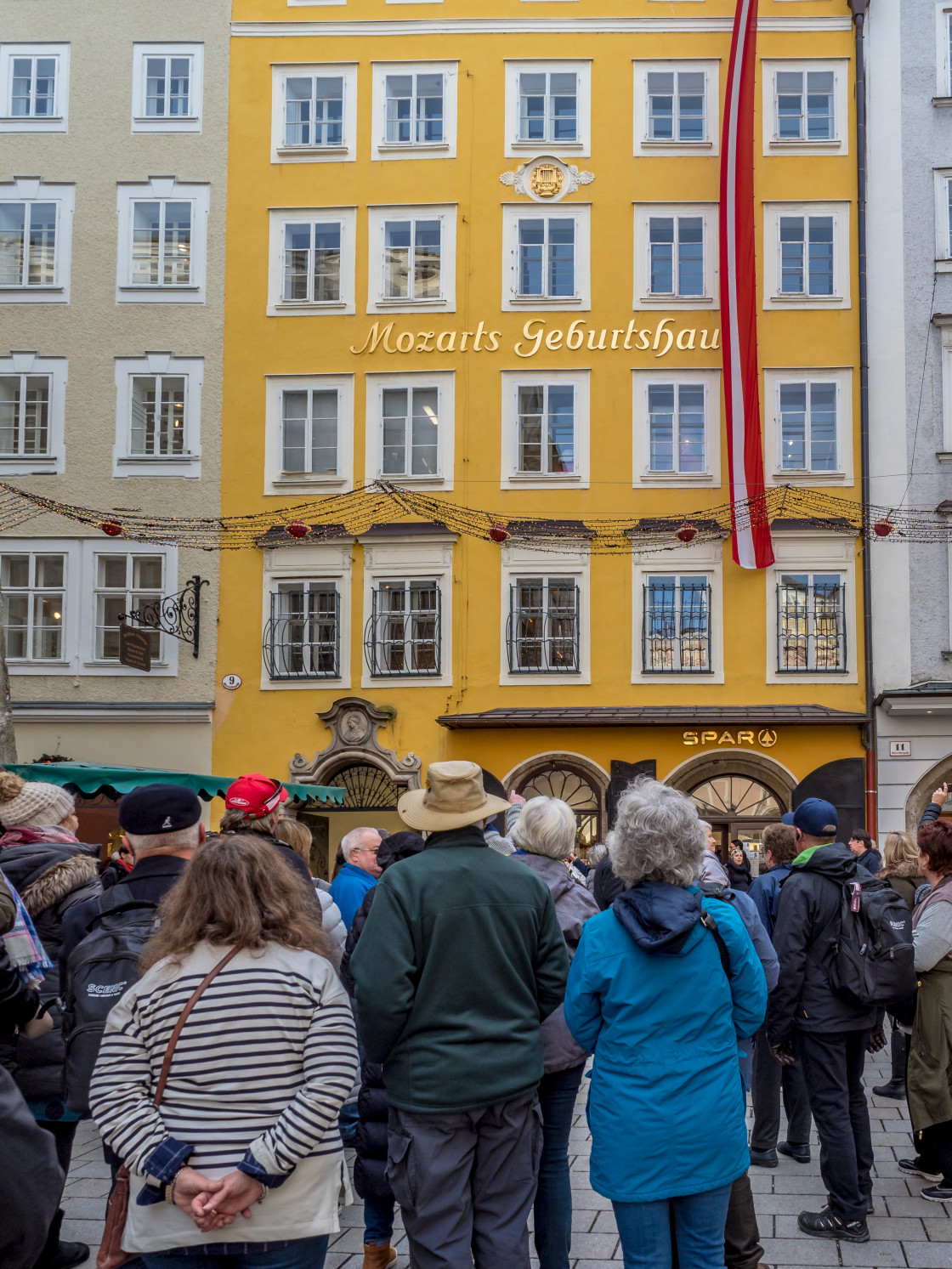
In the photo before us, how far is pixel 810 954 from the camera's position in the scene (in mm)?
6387

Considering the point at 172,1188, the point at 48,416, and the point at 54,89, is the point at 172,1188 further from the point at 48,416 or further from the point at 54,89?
the point at 54,89

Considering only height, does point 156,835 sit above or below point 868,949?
above

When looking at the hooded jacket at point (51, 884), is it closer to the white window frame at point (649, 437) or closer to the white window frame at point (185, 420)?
the white window frame at point (649, 437)

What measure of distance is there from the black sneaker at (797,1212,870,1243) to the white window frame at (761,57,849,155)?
66.2 feet

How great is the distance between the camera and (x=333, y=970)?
12.1 ft

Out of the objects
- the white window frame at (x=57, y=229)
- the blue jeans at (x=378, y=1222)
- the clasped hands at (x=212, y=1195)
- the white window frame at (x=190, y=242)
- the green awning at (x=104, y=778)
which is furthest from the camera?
the white window frame at (x=57, y=229)

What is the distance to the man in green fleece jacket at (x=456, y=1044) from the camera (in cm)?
427

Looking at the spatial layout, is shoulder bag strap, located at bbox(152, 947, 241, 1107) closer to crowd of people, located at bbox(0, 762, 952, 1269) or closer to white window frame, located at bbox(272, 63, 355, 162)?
crowd of people, located at bbox(0, 762, 952, 1269)

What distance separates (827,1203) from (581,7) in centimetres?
2180

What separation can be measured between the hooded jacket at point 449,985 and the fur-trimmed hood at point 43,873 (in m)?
1.82

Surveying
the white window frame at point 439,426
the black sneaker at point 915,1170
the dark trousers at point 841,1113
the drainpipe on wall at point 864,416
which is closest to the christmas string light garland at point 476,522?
the white window frame at point 439,426

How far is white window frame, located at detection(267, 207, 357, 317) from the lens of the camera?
23.3 m

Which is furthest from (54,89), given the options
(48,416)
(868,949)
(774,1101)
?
(868,949)

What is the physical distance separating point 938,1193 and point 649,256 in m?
18.5
